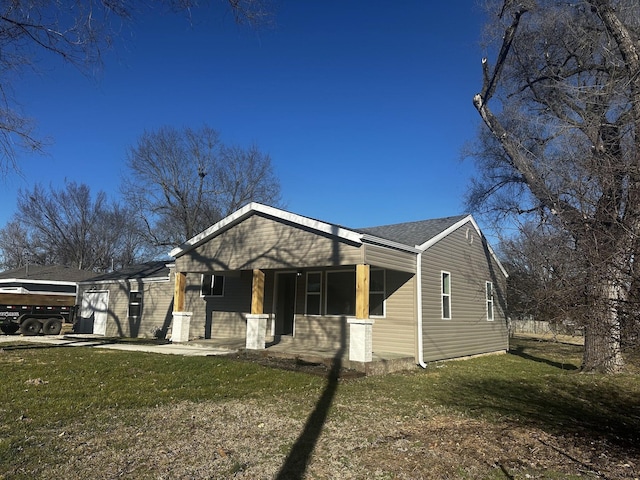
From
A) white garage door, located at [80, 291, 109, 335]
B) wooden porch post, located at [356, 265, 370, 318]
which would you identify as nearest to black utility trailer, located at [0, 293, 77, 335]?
white garage door, located at [80, 291, 109, 335]

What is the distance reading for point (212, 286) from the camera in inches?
649

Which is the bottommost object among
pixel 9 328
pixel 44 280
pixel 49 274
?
pixel 9 328

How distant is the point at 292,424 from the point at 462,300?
9.93 meters

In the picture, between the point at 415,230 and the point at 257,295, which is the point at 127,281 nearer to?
the point at 257,295

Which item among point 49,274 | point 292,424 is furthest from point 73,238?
point 292,424

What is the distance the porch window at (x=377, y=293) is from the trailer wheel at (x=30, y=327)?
14091 millimetres

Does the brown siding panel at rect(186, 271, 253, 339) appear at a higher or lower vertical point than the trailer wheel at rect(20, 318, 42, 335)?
higher

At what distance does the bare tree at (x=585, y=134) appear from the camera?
501cm

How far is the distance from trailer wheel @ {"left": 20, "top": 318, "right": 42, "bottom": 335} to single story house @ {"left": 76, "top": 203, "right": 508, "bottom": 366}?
5.38m

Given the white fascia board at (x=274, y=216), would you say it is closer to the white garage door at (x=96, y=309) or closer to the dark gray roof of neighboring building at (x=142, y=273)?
the dark gray roof of neighboring building at (x=142, y=273)

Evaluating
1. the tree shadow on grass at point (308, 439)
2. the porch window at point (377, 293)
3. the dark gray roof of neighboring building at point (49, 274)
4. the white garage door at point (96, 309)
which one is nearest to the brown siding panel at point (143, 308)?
the white garage door at point (96, 309)

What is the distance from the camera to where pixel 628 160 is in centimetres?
542

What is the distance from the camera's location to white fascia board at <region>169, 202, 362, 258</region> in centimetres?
1068

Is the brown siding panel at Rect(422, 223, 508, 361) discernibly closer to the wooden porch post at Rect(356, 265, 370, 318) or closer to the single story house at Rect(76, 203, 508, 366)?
the single story house at Rect(76, 203, 508, 366)
